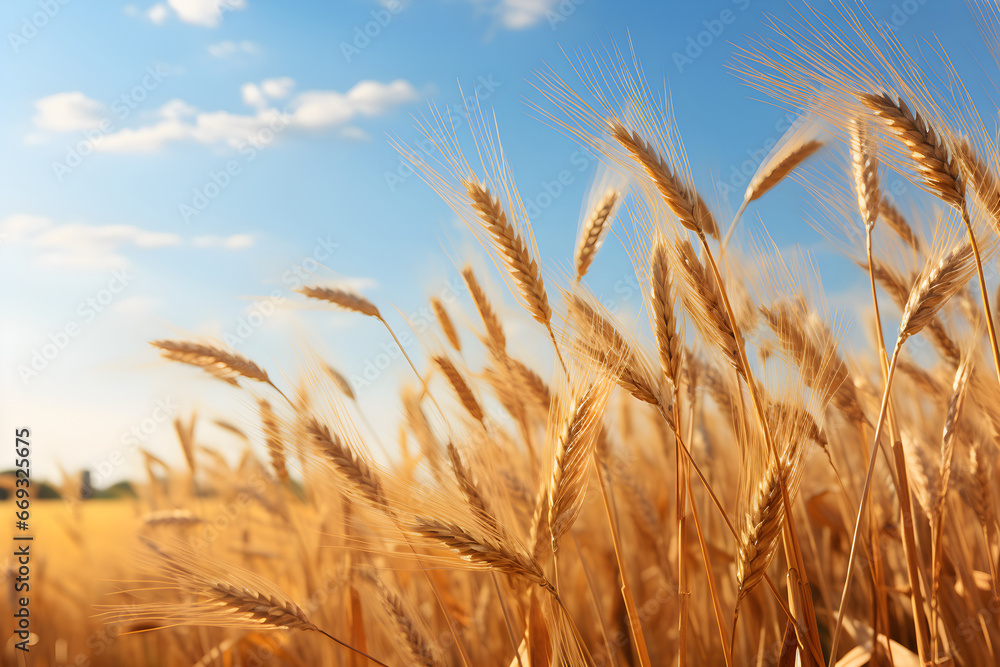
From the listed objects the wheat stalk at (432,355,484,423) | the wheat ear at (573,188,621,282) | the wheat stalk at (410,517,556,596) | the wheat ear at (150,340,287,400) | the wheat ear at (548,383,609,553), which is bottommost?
the wheat stalk at (410,517,556,596)

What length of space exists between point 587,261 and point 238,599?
4.26ft

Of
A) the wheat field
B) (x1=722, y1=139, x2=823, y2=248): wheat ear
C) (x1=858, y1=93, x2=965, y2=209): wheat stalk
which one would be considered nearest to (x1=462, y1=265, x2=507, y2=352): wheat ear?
the wheat field

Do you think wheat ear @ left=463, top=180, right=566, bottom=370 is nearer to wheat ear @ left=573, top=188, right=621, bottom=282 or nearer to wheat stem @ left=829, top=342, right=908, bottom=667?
wheat ear @ left=573, top=188, right=621, bottom=282

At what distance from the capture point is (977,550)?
2334 mm

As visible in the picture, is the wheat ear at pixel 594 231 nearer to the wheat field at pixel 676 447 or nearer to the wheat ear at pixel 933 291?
the wheat field at pixel 676 447

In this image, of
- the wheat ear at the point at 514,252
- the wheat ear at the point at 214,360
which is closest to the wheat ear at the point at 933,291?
the wheat ear at the point at 514,252

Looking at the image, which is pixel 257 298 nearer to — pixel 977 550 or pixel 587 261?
pixel 587 261

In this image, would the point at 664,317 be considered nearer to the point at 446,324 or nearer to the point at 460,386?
the point at 460,386

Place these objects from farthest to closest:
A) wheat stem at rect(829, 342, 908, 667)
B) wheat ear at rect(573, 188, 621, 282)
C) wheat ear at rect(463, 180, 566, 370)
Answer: wheat ear at rect(573, 188, 621, 282) → wheat ear at rect(463, 180, 566, 370) → wheat stem at rect(829, 342, 908, 667)

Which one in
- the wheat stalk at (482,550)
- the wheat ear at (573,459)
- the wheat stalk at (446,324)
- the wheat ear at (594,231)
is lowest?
the wheat stalk at (482,550)

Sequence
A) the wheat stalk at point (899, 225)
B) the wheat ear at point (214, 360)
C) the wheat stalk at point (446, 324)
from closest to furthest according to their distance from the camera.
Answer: the wheat ear at point (214, 360)
the wheat stalk at point (899, 225)
the wheat stalk at point (446, 324)

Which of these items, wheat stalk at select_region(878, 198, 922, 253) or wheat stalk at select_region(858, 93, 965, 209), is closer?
wheat stalk at select_region(858, 93, 965, 209)

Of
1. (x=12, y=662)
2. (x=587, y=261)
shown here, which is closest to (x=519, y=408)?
(x=587, y=261)

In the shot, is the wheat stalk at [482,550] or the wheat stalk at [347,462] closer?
the wheat stalk at [482,550]
